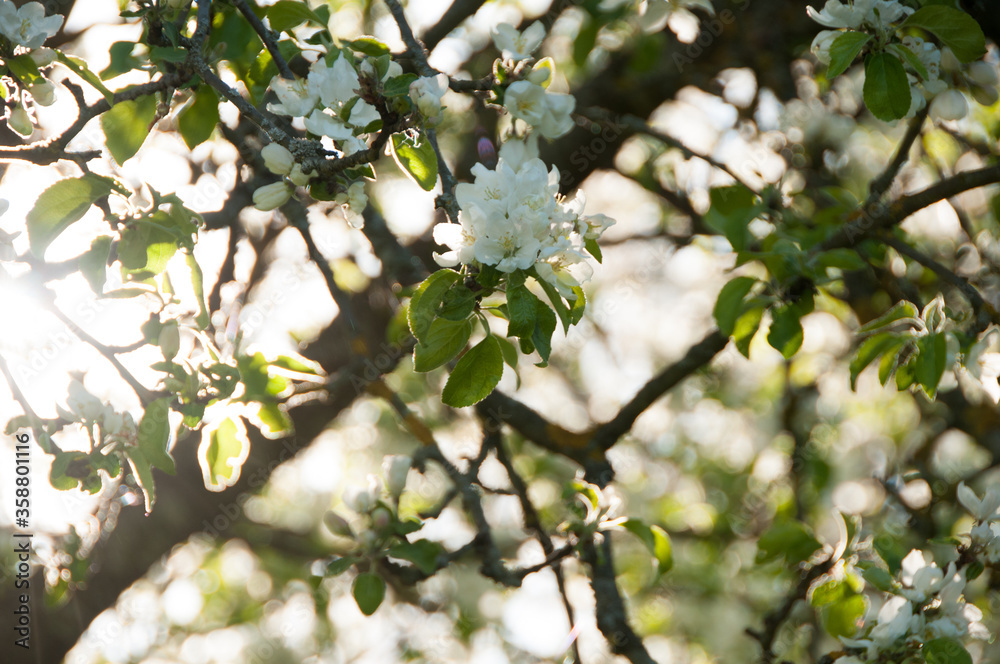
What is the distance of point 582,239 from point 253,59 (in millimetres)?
695

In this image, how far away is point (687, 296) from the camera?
15.1 ft

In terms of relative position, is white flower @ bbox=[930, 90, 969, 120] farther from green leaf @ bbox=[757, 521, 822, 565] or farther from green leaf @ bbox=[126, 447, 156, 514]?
green leaf @ bbox=[126, 447, 156, 514]

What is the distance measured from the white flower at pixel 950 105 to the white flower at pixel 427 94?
Answer: 1039 mm

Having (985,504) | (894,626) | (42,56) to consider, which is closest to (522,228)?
(42,56)

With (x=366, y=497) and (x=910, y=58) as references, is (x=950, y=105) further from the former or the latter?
(x=366, y=497)

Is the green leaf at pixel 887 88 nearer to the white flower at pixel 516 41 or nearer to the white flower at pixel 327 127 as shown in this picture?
the white flower at pixel 516 41

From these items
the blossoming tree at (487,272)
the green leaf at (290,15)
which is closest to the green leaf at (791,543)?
the blossoming tree at (487,272)

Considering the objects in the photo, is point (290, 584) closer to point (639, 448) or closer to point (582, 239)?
point (639, 448)

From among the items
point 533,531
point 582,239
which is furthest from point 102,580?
point 582,239

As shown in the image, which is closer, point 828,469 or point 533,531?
point 533,531

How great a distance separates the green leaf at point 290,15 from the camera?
113 cm

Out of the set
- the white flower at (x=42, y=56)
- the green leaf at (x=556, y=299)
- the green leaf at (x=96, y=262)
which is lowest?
the green leaf at (x=556, y=299)

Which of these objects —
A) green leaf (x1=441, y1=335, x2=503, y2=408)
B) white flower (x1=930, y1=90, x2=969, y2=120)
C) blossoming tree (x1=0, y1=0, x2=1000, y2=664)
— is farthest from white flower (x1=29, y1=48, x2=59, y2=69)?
white flower (x1=930, y1=90, x2=969, y2=120)

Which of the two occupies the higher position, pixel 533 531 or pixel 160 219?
pixel 160 219
